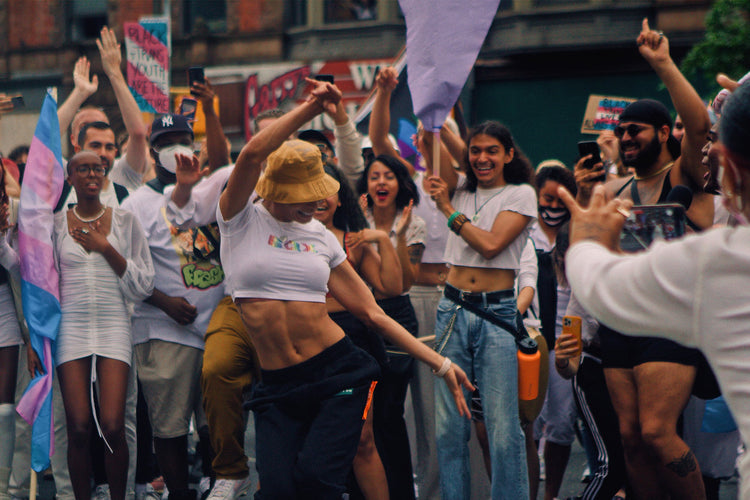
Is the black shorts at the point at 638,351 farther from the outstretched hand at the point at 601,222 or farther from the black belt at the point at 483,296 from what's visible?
the outstretched hand at the point at 601,222

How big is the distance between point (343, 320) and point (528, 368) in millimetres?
1055

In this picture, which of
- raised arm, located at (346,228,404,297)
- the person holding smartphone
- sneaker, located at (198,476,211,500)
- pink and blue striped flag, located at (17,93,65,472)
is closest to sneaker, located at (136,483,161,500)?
sneaker, located at (198,476,211,500)

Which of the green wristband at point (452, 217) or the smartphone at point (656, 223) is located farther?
the green wristband at point (452, 217)

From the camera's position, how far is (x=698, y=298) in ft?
6.87

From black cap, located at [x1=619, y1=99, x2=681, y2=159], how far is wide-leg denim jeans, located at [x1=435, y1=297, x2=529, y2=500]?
1167mm

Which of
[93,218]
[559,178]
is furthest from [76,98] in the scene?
[559,178]

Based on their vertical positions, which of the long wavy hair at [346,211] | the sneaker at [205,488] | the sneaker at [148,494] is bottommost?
the sneaker at [148,494]

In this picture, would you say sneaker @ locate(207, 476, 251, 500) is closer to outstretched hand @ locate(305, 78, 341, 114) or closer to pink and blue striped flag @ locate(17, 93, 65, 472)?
pink and blue striped flag @ locate(17, 93, 65, 472)

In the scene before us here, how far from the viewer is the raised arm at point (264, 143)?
12.8ft

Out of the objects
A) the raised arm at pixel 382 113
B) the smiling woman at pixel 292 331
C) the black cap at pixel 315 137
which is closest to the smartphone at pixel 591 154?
the raised arm at pixel 382 113

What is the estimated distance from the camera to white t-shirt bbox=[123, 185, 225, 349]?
5.55 metres

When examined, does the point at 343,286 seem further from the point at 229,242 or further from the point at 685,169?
the point at 685,169

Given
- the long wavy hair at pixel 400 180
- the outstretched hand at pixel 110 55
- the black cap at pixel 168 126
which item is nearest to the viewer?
the black cap at pixel 168 126

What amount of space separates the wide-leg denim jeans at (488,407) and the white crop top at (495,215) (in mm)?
239
